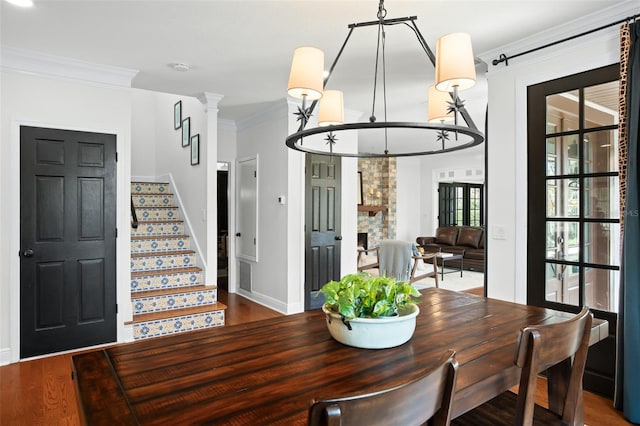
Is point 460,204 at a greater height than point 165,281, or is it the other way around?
point 460,204

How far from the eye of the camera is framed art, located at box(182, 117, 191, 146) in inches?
212

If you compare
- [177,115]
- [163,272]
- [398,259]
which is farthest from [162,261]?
[398,259]

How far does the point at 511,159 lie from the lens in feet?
10.3

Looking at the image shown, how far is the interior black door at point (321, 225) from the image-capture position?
16.0 feet

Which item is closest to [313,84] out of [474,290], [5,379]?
[5,379]

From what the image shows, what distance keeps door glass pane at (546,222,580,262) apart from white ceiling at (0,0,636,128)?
1.40 m

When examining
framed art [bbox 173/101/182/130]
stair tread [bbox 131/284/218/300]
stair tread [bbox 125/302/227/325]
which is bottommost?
stair tread [bbox 125/302/227/325]

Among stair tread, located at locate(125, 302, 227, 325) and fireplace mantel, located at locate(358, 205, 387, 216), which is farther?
fireplace mantel, located at locate(358, 205, 387, 216)

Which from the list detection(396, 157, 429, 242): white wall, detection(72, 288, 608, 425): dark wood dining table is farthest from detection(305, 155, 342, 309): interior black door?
detection(396, 157, 429, 242): white wall

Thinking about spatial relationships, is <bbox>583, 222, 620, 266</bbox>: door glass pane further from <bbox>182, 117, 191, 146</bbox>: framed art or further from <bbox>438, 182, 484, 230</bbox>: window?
<bbox>438, 182, 484, 230</bbox>: window

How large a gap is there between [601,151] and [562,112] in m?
Answer: 0.39

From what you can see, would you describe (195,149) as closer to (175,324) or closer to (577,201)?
(175,324)

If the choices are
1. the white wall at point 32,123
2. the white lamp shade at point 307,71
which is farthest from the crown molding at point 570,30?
the white wall at point 32,123

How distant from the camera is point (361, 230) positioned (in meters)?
9.08
